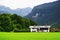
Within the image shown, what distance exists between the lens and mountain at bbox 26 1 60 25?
27.3 meters

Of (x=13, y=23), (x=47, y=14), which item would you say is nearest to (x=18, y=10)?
(x=13, y=23)

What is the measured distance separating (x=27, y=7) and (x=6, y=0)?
8.95 feet

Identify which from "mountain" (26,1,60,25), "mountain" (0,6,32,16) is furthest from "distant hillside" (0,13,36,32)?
A: "mountain" (26,1,60,25)

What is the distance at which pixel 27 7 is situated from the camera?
2467 cm

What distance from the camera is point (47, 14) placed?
30.2 meters

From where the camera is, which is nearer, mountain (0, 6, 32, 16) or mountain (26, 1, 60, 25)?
mountain (0, 6, 32, 16)

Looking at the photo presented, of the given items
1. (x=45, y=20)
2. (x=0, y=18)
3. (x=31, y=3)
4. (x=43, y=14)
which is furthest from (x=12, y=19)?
(x=43, y=14)

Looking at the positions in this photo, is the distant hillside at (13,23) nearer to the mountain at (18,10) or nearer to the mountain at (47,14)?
the mountain at (18,10)

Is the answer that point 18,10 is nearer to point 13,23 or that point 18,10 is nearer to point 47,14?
point 13,23

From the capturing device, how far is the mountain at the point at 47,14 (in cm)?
2731

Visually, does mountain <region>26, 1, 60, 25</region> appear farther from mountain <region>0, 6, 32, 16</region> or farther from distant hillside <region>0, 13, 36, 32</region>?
distant hillside <region>0, 13, 36, 32</region>

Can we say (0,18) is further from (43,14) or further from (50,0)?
(43,14)

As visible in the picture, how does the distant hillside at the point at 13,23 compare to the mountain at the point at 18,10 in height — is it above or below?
below

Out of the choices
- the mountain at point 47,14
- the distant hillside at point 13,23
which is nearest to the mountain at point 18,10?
the mountain at point 47,14
